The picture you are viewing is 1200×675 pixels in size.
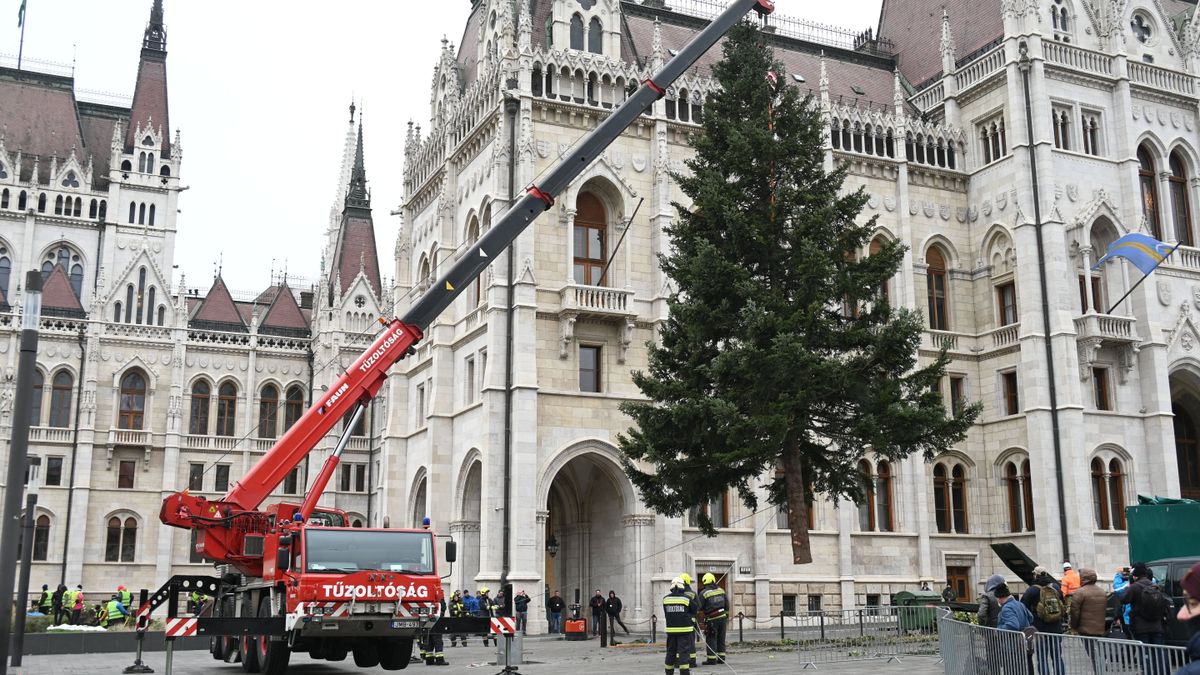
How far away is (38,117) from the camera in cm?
6569

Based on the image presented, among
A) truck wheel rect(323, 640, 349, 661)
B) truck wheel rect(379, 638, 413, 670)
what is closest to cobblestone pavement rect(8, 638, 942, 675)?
truck wheel rect(323, 640, 349, 661)

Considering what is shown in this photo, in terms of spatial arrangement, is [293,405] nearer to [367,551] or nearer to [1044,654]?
[367,551]

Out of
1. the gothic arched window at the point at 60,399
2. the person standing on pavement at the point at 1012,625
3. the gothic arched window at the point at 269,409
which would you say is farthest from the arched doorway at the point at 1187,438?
the gothic arched window at the point at 60,399

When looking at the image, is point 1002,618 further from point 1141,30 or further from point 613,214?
point 1141,30

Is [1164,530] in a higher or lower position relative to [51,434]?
lower

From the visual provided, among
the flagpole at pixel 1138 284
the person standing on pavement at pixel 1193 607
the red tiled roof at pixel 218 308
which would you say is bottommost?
the person standing on pavement at pixel 1193 607

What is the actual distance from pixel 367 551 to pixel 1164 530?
17133 mm

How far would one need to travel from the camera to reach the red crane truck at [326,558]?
17.4m

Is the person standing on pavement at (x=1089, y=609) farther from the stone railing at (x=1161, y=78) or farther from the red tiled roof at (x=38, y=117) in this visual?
the red tiled roof at (x=38, y=117)

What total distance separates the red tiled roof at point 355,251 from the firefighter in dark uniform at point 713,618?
4055cm

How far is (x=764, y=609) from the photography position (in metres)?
34.5

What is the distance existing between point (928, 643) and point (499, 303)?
16.3 m

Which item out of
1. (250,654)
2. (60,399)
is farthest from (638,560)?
(60,399)

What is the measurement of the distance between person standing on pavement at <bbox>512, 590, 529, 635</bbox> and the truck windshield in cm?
1129
